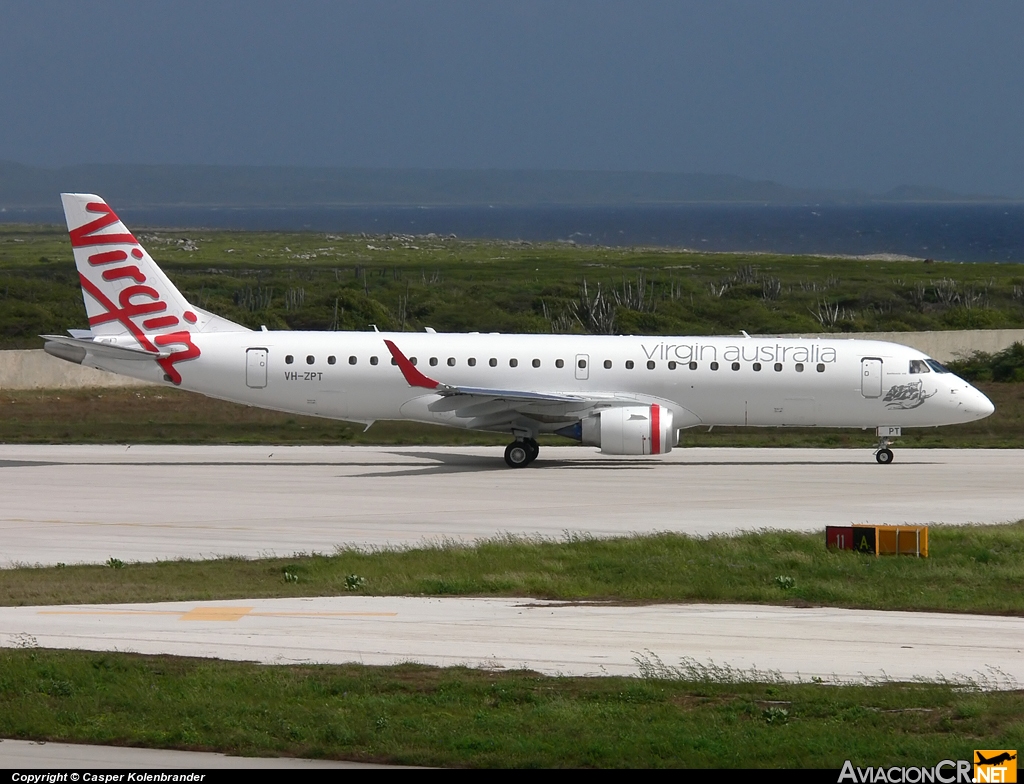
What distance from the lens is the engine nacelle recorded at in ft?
108

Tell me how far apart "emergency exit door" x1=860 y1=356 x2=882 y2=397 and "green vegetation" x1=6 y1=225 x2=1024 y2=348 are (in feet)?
93.8

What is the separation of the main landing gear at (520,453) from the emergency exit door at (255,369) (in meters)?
6.81

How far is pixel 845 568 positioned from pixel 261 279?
7353cm

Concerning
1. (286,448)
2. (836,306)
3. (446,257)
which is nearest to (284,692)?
(286,448)

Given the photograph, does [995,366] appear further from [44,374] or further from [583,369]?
[44,374]

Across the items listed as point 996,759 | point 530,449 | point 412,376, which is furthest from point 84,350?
point 996,759

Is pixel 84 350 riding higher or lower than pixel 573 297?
lower

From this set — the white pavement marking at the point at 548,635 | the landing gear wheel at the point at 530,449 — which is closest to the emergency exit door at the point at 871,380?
the landing gear wheel at the point at 530,449

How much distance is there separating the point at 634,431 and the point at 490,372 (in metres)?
4.38

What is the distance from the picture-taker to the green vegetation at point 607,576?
17594 millimetres

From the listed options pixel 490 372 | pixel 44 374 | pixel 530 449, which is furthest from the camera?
pixel 44 374

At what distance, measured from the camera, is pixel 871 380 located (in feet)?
113

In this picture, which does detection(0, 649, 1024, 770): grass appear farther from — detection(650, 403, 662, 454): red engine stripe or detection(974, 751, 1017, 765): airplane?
detection(650, 403, 662, 454): red engine stripe

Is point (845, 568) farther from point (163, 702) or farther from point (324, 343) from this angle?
point (324, 343)
